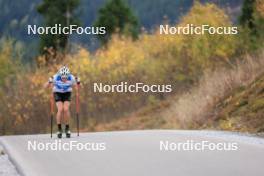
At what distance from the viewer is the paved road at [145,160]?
1105cm

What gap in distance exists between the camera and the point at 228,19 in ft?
157

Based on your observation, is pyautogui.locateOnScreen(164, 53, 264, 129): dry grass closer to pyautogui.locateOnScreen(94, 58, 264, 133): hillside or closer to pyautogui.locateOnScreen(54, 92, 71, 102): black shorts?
pyautogui.locateOnScreen(94, 58, 264, 133): hillside

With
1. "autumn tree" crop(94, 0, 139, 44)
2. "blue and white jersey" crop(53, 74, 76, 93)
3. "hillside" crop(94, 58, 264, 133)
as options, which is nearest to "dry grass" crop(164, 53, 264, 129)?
"hillside" crop(94, 58, 264, 133)

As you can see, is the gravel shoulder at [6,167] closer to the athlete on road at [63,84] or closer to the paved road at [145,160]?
the paved road at [145,160]

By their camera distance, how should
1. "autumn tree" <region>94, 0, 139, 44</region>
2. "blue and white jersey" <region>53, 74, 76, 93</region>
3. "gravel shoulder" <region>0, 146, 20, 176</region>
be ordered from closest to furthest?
"gravel shoulder" <region>0, 146, 20, 176</region> → "blue and white jersey" <region>53, 74, 76, 93</region> → "autumn tree" <region>94, 0, 139, 44</region>

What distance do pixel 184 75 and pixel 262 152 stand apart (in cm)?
3675

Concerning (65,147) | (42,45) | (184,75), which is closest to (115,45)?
(184,75)

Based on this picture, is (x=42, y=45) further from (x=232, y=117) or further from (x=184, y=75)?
(x=232, y=117)

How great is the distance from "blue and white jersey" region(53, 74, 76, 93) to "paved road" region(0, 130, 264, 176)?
3.21 metres

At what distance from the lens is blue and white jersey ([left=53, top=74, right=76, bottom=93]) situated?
62.7 ft

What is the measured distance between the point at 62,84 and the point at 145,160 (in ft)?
23.4

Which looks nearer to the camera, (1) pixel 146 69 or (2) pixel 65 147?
(2) pixel 65 147

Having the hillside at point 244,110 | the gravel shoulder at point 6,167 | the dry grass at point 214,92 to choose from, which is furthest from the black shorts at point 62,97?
the dry grass at point 214,92

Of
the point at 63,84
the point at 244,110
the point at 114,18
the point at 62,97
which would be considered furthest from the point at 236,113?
the point at 114,18
